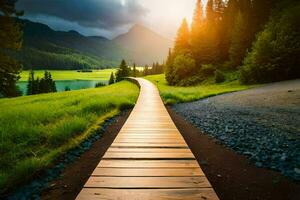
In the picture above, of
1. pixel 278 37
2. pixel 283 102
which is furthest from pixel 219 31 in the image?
pixel 283 102

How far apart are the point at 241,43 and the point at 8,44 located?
3960 centimetres

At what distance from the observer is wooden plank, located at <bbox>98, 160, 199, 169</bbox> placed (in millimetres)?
4645

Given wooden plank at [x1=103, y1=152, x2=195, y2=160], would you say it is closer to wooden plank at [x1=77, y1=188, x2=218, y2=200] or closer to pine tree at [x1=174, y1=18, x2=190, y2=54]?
wooden plank at [x1=77, y1=188, x2=218, y2=200]

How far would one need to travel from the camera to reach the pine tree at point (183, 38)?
54031mm

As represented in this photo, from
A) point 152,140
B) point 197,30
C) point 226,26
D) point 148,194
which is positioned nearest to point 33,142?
point 152,140

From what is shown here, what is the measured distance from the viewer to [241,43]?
4600 cm

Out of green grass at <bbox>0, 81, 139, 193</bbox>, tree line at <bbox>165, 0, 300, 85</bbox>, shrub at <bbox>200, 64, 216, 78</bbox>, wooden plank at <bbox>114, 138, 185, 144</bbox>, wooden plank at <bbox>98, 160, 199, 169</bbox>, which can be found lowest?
green grass at <bbox>0, 81, 139, 193</bbox>

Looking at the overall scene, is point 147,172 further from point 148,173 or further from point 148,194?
point 148,194

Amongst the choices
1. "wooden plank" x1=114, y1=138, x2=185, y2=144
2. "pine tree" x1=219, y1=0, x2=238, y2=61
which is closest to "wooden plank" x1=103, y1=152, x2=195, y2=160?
"wooden plank" x1=114, y1=138, x2=185, y2=144

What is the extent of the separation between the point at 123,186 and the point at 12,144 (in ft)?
15.8

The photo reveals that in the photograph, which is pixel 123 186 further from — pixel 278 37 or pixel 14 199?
pixel 278 37

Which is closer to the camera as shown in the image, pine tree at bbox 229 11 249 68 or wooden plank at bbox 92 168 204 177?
wooden plank at bbox 92 168 204 177

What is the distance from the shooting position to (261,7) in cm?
4747

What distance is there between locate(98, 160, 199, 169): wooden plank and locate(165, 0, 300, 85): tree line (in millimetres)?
29306
